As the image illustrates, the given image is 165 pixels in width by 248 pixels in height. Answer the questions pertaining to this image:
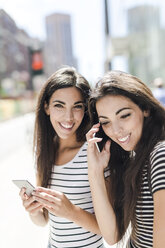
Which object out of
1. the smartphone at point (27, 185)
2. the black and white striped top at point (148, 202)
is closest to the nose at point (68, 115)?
the smartphone at point (27, 185)

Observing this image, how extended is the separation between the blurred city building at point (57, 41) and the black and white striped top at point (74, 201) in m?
83.4

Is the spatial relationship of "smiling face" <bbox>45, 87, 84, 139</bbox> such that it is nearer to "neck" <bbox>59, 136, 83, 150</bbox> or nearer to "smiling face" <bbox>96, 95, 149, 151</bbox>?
"neck" <bbox>59, 136, 83, 150</bbox>

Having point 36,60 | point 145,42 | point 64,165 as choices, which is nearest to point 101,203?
point 64,165

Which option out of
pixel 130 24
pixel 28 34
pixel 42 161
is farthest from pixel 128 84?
pixel 28 34

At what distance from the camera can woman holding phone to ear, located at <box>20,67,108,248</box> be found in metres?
1.46

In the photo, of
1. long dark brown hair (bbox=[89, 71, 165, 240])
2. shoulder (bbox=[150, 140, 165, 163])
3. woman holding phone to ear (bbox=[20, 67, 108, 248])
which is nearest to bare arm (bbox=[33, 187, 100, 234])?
woman holding phone to ear (bbox=[20, 67, 108, 248])

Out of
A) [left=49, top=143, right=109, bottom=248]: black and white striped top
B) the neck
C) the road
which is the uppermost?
the neck

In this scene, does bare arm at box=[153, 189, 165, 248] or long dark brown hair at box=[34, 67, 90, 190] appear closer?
bare arm at box=[153, 189, 165, 248]

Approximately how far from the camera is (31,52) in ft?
75.9

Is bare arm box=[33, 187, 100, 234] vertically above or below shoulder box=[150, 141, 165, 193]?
below

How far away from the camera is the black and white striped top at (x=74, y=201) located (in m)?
1.53

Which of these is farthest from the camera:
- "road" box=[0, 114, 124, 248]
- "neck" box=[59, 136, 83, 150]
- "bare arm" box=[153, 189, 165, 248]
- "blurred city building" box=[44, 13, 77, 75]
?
"blurred city building" box=[44, 13, 77, 75]

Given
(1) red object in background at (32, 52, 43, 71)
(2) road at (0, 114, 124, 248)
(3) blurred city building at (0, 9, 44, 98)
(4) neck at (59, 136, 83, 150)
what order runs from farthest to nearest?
1. (3) blurred city building at (0, 9, 44, 98)
2. (1) red object in background at (32, 52, 43, 71)
3. (2) road at (0, 114, 124, 248)
4. (4) neck at (59, 136, 83, 150)

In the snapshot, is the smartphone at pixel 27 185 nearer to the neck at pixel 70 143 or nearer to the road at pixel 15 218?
the neck at pixel 70 143
